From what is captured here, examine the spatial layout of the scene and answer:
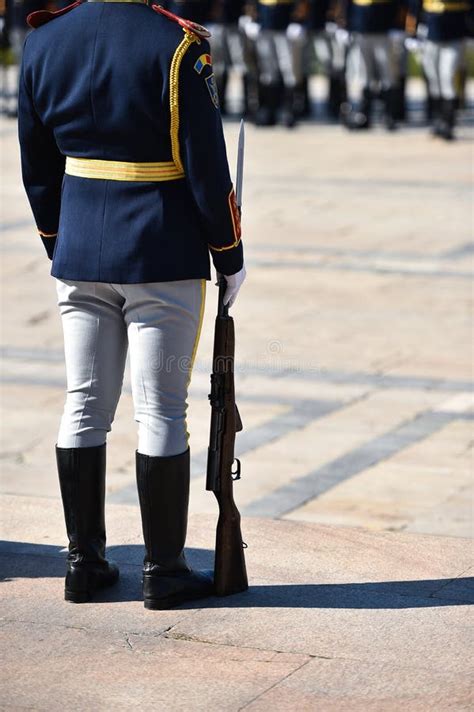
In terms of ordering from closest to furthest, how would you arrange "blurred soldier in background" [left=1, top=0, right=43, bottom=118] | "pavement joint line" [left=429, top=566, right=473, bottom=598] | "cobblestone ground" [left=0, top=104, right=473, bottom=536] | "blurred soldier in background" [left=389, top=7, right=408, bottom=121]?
"pavement joint line" [left=429, top=566, right=473, bottom=598]
"cobblestone ground" [left=0, top=104, right=473, bottom=536]
"blurred soldier in background" [left=389, top=7, right=408, bottom=121]
"blurred soldier in background" [left=1, top=0, right=43, bottom=118]

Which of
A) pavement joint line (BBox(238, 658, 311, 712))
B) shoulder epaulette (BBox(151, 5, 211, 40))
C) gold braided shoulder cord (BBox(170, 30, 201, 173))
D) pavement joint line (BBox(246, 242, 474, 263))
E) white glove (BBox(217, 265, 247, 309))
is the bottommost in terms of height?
pavement joint line (BBox(246, 242, 474, 263))

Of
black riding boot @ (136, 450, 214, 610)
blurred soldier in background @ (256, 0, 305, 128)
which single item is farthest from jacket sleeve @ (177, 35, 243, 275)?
blurred soldier in background @ (256, 0, 305, 128)

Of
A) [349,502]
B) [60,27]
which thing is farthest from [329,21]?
[60,27]

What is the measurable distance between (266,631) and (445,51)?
12.1 m

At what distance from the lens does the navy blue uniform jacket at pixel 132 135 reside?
3807mm

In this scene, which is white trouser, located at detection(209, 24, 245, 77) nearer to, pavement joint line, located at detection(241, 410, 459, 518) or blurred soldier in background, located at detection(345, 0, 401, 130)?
blurred soldier in background, located at detection(345, 0, 401, 130)

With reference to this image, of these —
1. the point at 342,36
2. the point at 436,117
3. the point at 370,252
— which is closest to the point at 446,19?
the point at 436,117

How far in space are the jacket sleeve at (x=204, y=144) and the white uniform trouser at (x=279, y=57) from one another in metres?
13.1

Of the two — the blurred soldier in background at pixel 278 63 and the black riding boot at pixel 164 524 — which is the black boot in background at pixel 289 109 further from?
the black riding boot at pixel 164 524

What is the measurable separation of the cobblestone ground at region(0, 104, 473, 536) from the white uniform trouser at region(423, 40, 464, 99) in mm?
2426

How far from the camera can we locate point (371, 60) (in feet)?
52.9

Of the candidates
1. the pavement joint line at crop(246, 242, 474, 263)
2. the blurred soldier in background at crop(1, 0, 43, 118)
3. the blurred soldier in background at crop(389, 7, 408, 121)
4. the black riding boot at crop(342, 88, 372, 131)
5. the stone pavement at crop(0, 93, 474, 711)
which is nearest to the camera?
the stone pavement at crop(0, 93, 474, 711)

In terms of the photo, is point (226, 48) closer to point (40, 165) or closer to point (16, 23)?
point (16, 23)

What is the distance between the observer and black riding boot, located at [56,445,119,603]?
4.08m
